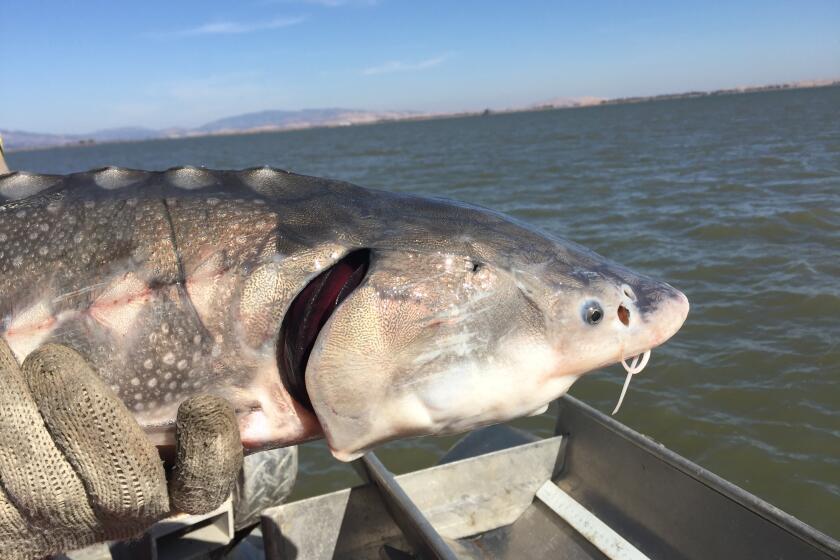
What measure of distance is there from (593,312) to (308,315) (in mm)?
679

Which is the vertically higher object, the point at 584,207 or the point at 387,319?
the point at 387,319

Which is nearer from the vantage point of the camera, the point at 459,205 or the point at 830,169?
the point at 459,205

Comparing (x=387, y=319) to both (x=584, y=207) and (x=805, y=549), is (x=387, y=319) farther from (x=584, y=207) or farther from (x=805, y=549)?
(x=584, y=207)

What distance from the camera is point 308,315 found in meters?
1.55

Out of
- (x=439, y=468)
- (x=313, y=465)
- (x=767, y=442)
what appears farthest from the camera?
(x=313, y=465)

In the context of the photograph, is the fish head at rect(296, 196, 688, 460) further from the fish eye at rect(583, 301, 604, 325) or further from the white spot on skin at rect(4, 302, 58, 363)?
the white spot on skin at rect(4, 302, 58, 363)

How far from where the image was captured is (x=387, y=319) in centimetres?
150

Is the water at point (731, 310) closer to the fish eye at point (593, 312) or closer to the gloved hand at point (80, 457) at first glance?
the fish eye at point (593, 312)

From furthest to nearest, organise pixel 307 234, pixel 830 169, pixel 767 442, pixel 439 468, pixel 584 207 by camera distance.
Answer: pixel 830 169 < pixel 584 207 < pixel 767 442 < pixel 439 468 < pixel 307 234

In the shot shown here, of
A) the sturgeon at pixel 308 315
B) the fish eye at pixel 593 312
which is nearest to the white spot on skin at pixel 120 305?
the sturgeon at pixel 308 315

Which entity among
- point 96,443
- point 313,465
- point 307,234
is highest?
point 307,234

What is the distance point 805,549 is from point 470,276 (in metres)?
1.91

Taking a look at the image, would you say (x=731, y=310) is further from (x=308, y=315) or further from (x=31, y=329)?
(x=31, y=329)

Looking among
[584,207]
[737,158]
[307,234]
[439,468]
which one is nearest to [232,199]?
[307,234]
